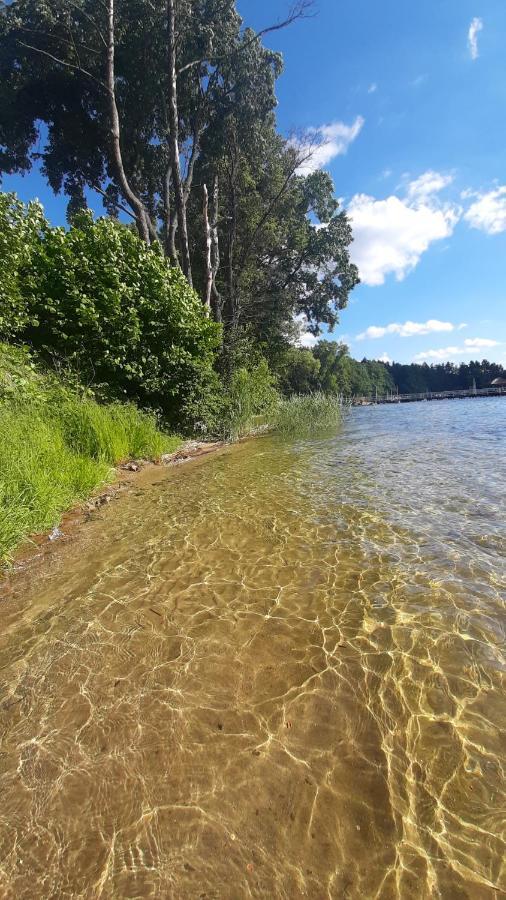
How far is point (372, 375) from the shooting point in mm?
126875

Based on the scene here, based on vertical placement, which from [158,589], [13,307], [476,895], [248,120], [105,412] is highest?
[248,120]

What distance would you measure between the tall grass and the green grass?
8.43 meters

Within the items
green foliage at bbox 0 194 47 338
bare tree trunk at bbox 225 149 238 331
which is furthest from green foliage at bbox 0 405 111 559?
bare tree trunk at bbox 225 149 238 331

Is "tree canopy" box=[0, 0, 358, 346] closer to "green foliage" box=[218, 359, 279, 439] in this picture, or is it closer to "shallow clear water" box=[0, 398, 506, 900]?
"green foliage" box=[218, 359, 279, 439]

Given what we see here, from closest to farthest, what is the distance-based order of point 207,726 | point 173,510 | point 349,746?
1. point 349,746
2. point 207,726
3. point 173,510

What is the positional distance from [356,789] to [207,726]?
0.78 meters

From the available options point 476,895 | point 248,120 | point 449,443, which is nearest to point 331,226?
point 248,120

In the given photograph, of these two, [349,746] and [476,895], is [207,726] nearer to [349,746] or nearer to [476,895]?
[349,746]

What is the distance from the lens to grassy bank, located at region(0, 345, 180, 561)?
4156mm

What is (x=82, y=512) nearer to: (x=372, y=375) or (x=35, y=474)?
(x=35, y=474)

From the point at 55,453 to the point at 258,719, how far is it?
4685 millimetres

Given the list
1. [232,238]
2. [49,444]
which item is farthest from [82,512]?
[232,238]

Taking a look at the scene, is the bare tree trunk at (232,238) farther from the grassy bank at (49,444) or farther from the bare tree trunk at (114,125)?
the grassy bank at (49,444)

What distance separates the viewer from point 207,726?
2012 millimetres
